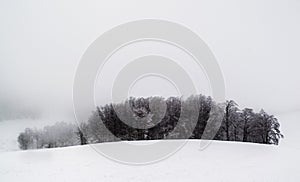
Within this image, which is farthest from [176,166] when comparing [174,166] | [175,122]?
[175,122]

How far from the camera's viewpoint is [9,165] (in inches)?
701

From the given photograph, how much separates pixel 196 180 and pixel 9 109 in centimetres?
3530

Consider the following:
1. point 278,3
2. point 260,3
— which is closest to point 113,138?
point 260,3

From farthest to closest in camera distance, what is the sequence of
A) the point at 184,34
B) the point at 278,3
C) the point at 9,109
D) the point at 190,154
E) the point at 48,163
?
1. the point at 278,3
2. the point at 9,109
3. the point at 184,34
4. the point at 190,154
5. the point at 48,163

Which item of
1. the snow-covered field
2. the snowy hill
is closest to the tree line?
the snow-covered field

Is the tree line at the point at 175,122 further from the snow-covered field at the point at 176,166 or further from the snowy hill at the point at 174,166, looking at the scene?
the snowy hill at the point at 174,166

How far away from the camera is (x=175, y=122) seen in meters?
28.2

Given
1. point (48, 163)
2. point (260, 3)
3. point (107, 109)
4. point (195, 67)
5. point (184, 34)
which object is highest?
point (260, 3)

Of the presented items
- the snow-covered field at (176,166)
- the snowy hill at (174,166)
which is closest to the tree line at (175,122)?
the snow-covered field at (176,166)

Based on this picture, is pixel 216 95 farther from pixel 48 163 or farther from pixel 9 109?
pixel 9 109

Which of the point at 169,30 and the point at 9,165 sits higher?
the point at 169,30

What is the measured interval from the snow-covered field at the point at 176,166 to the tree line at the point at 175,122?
2.79 meters

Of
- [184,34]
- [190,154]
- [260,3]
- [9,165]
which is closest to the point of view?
[9,165]

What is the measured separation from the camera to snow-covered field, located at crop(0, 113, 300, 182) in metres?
14.0
